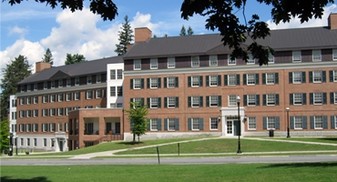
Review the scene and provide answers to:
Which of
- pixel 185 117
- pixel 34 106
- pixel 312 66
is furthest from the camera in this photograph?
pixel 34 106

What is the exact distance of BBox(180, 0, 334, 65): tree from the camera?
304 inches

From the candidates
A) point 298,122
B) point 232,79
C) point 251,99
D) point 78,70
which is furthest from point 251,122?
point 78,70

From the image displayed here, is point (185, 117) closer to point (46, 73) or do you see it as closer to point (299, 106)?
point (299, 106)

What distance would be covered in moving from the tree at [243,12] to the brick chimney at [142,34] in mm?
61063

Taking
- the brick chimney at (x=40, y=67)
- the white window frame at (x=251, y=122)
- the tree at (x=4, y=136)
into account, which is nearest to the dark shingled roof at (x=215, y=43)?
the white window frame at (x=251, y=122)

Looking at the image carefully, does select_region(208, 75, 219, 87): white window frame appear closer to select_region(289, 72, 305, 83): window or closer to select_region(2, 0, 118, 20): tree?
select_region(289, 72, 305, 83): window

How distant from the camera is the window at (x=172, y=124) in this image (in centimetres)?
6244

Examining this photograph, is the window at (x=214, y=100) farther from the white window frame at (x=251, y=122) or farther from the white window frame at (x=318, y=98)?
the white window frame at (x=318, y=98)

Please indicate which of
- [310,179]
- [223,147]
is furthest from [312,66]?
[310,179]

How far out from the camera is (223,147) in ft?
146

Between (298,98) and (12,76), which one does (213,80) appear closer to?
(298,98)

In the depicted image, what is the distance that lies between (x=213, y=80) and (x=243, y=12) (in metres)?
53.4

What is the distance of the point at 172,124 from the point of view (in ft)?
206

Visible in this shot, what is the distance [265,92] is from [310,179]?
47.6 metres
